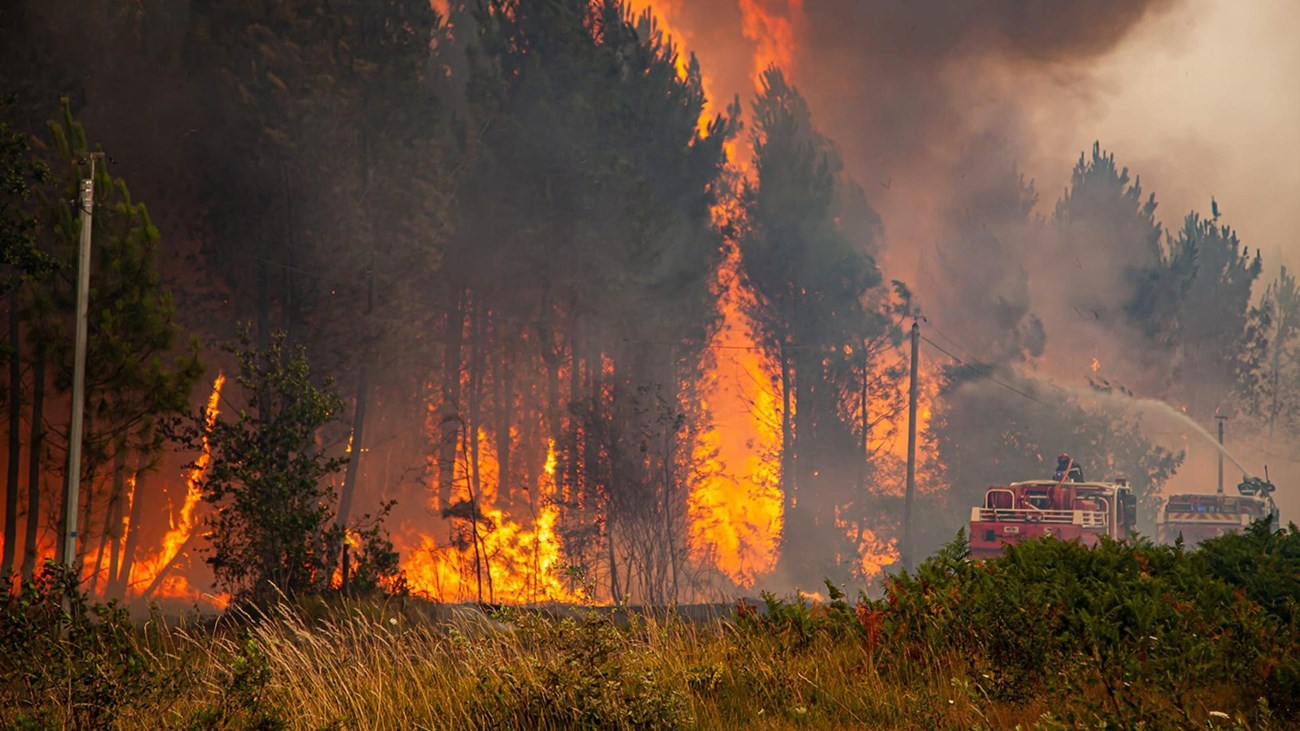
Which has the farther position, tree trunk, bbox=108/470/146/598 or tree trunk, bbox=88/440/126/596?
tree trunk, bbox=108/470/146/598

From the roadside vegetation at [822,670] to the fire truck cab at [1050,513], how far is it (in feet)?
61.6

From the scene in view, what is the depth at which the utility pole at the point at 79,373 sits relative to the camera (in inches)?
797

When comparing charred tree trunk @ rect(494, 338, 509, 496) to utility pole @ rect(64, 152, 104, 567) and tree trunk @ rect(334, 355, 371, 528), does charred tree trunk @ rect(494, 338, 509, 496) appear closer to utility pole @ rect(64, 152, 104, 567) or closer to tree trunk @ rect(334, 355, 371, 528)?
tree trunk @ rect(334, 355, 371, 528)

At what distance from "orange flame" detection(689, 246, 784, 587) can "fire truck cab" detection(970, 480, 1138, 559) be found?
17588mm

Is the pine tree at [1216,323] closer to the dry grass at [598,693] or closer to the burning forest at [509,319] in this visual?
the burning forest at [509,319]

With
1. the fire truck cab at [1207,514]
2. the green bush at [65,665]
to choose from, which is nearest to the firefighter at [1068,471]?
the fire truck cab at [1207,514]

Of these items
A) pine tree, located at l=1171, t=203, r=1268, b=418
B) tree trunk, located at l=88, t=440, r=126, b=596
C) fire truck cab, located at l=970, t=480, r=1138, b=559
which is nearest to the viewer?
fire truck cab, located at l=970, t=480, r=1138, b=559

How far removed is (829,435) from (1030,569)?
134ft

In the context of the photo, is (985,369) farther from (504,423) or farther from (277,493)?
(277,493)

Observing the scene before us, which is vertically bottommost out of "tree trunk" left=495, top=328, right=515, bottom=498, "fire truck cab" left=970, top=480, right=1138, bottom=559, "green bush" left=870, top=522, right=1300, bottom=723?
"green bush" left=870, top=522, right=1300, bottom=723

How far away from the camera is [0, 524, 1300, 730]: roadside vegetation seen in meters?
8.01

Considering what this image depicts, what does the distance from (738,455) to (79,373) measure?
37.3 metres

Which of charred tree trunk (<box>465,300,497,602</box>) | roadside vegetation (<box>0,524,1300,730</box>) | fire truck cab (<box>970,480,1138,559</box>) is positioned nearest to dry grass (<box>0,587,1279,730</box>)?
roadside vegetation (<box>0,524,1300,730</box>)

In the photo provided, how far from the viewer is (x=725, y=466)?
53031mm
